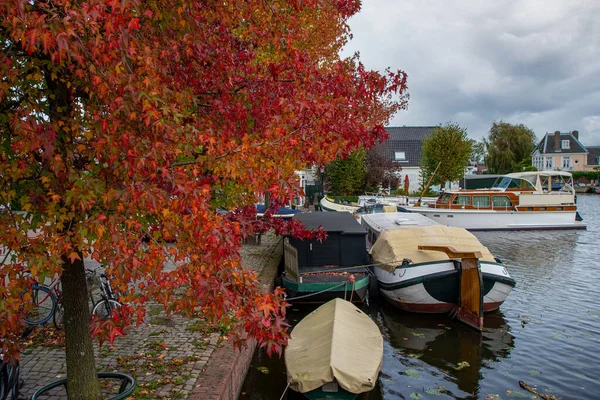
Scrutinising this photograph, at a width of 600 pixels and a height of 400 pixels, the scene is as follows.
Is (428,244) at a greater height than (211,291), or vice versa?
(211,291)

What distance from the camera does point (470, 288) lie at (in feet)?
42.5

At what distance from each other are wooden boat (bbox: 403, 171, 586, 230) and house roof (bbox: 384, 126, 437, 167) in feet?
80.5

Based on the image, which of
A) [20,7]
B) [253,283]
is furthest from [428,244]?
[20,7]

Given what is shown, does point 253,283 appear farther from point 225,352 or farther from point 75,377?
point 225,352

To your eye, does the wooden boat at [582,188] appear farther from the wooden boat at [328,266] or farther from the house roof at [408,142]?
the wooden boat at [328,266]

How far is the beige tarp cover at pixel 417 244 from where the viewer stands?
14219 mm

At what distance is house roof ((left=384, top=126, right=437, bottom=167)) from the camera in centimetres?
6128

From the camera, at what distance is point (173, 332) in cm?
941

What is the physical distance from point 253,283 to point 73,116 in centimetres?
243

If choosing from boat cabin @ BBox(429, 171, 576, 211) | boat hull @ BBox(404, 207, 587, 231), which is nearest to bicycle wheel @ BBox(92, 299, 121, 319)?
boat hull @ BBox(404, 207, 587, 231)

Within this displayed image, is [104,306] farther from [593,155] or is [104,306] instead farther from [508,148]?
[593,155]

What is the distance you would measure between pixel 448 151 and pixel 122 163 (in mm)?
39698

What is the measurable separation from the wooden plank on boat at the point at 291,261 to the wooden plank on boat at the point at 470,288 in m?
4.18

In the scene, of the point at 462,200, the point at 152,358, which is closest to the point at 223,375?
the point at 152,358
